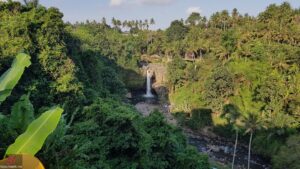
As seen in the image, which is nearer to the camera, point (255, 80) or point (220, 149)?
point (220, 149)

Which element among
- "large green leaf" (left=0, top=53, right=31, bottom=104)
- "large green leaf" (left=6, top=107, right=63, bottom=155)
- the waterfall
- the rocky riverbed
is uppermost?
"large green leaf" (left=0, top=53, right=31, bottom=104)

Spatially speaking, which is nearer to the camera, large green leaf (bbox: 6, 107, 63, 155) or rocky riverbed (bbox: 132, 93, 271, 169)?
large green leaf (bbox: 6, 107, 63, 155)

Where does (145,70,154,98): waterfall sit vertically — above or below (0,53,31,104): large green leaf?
below

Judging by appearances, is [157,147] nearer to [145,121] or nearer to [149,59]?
[145,121]

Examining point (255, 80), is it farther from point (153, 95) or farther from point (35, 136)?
point (35, 136)

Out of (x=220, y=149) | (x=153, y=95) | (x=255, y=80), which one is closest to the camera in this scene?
(x=220, y=149)

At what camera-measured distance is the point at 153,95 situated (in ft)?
173

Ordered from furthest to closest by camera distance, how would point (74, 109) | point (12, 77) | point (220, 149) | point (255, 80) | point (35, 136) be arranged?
point (255, 80) → point (220, 149) → point (74, 109) → point (12, 77) → point (35, 136)

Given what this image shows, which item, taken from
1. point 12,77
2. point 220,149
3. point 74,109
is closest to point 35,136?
point 12,77

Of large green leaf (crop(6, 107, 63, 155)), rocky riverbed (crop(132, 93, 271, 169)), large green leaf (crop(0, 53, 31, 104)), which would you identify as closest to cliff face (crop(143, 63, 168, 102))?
rocky riverbed (crop(132, 93, 271, 169))

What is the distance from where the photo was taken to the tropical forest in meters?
5.31

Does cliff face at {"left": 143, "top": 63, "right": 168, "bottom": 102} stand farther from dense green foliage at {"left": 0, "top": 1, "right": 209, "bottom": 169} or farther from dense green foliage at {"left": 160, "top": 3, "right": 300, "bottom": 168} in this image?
dense green foliage at {"left": 0, "top": 1, "right": 209, "bottom": 169}

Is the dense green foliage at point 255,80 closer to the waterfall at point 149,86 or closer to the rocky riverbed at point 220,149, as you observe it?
the rocky riverbed at point 220,149

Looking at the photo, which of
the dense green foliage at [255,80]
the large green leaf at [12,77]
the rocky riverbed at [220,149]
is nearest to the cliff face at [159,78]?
the dense green foliage at [255,80]
